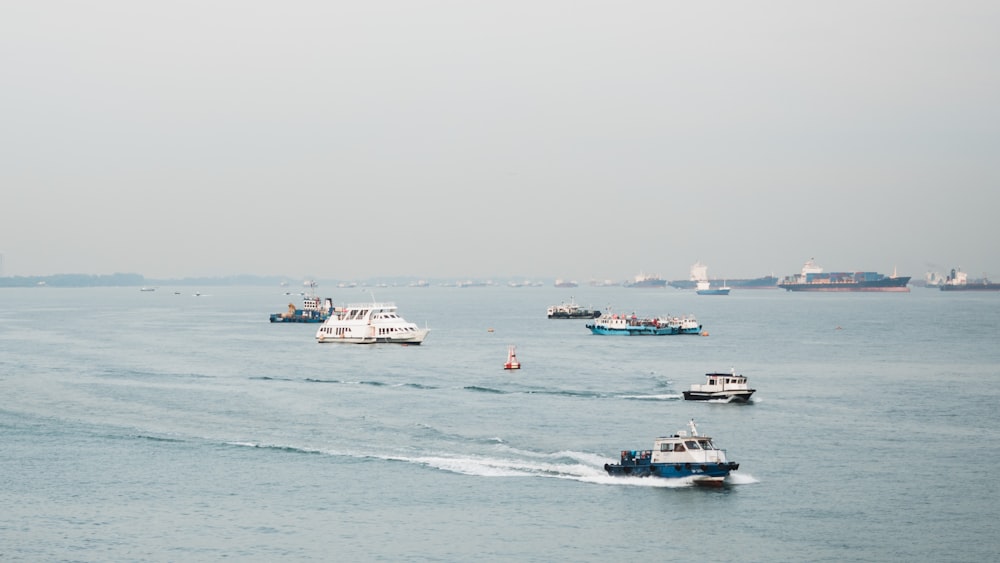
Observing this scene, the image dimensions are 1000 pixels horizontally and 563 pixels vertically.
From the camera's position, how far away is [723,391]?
88.4m

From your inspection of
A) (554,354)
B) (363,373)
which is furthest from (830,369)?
(363,373)

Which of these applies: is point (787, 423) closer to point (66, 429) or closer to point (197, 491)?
point (197, 491)

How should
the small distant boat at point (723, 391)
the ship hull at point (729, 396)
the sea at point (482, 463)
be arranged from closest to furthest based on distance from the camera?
the sea at point (482, 463)
the ship hull at point (729, 396)
the small distant boat at point (723, 391)

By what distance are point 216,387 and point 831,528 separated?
64.2m

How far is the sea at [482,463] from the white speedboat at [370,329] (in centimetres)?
3293

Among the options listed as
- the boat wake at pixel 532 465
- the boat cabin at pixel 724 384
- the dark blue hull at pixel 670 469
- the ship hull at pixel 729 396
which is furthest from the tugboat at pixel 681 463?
the boat cabin at pixel 724 384

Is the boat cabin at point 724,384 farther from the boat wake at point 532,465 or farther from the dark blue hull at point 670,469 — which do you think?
the dark blue hull at point 670,469

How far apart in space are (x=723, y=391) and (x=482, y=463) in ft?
102

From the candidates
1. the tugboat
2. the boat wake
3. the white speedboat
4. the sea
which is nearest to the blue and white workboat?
the white speedboat

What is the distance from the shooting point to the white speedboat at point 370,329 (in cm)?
15488

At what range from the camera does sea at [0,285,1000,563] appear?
48.2 meters

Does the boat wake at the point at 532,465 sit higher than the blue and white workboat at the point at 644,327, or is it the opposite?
the blue and white workboat at the point at 644,327

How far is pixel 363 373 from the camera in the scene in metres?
114

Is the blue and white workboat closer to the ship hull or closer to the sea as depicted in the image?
the sea
